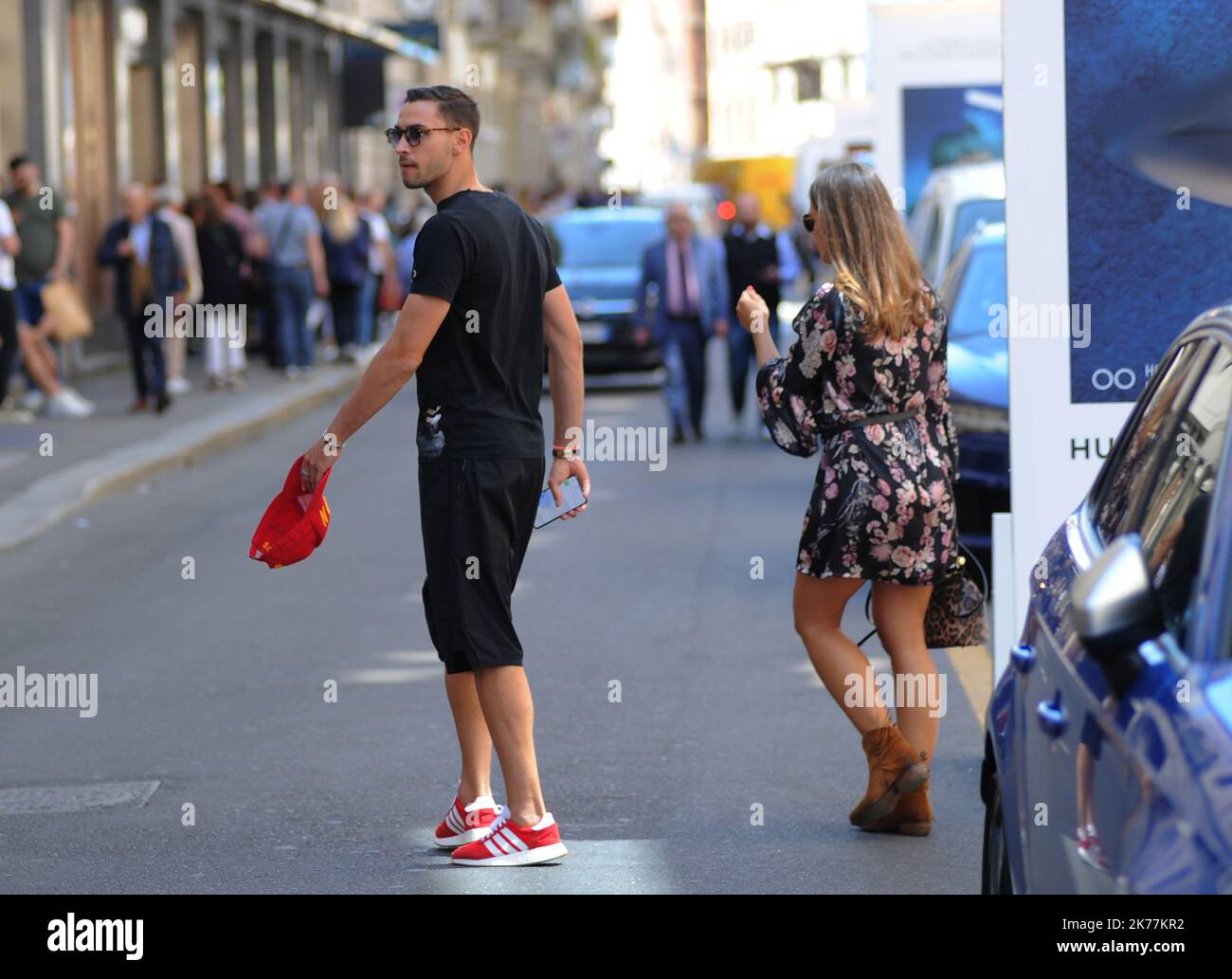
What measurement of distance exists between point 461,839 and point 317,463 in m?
1.11

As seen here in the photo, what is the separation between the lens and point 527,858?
19.5 ft

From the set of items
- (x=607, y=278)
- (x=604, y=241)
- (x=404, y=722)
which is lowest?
(x=404, y=722)

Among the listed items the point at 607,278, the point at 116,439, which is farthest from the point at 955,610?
the point at 607,278

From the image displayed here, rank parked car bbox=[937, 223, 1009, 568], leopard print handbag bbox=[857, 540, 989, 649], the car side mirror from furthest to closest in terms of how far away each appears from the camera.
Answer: parked car bbox=[937, 223, 1009, 568]
leopard print handbag bbox=[857, 540, 989, 649]
the car side mirror

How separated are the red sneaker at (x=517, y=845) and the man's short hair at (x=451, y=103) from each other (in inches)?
66.9

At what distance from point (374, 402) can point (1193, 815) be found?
126 inches

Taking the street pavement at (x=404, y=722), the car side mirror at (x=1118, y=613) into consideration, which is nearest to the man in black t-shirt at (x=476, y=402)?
the street pavement at (x=404, y=722)

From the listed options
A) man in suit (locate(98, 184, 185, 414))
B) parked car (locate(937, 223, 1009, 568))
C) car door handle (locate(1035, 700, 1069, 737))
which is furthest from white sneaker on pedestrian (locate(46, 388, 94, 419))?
car door handle (locate(1035, 700, 1069, 737))

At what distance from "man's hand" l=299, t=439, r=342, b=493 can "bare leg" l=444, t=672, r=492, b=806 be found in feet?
1.99

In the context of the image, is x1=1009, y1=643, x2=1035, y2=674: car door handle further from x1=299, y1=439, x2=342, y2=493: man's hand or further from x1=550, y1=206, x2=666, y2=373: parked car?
x1=550, y1=206, x2=666, y2=373: parked car

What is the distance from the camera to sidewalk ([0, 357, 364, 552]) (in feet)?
46.6

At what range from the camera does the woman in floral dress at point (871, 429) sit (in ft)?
20.2

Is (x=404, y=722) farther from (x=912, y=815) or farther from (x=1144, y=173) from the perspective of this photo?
(x=1144, y=173)
